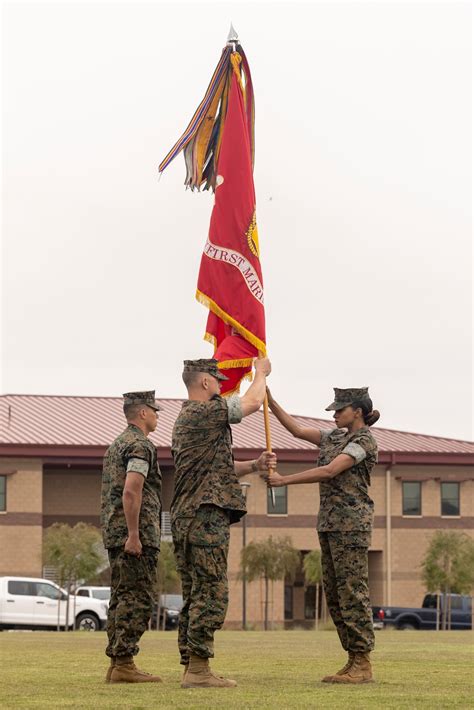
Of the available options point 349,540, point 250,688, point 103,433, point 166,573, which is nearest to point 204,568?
point 250,688

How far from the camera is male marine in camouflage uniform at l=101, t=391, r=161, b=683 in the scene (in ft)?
34.6

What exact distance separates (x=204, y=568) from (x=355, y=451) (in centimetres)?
153

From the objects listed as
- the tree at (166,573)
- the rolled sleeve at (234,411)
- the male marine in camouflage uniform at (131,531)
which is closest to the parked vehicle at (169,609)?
the tree at (166,573)

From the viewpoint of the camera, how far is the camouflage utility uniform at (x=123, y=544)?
10.7 meters

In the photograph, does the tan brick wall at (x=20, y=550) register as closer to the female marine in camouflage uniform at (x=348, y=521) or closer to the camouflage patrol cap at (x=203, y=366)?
the female marine in camouflage uniform at (x=348, y=521)

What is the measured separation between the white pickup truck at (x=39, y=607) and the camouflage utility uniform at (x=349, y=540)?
104 ft

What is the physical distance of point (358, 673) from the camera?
10.5m

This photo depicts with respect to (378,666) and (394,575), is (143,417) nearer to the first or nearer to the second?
(378,666)

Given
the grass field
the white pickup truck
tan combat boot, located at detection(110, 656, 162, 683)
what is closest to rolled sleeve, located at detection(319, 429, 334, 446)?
the grass field

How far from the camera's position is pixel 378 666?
44.1 ft

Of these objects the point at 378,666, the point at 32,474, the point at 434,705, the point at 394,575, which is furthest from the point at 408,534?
the point at 434,705

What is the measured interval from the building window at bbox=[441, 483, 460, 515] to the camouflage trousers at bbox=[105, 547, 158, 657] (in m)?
51.6

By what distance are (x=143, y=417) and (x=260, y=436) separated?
50.9 m

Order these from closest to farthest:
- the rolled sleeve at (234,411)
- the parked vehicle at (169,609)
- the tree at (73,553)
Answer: the rolled sleeve at (234,411)
the tree at (73,553)
the parked vehicle at (169,609)
